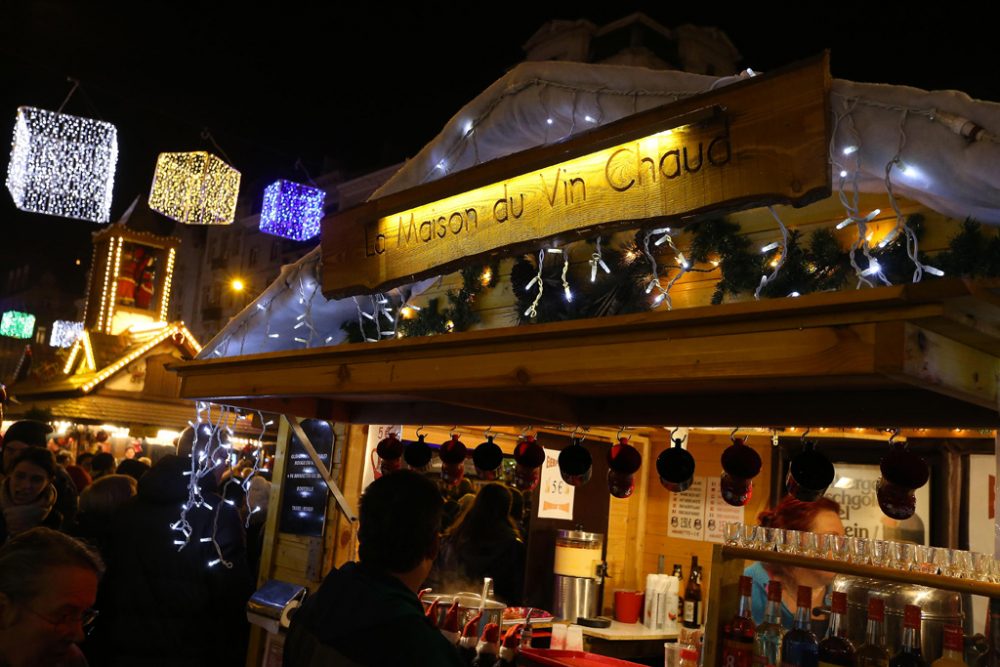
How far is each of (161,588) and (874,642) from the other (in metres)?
3.57

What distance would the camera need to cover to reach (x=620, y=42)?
20141 millimetres

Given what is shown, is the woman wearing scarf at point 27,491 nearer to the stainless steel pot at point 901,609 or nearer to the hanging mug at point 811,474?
the hanging mug at point 811,474

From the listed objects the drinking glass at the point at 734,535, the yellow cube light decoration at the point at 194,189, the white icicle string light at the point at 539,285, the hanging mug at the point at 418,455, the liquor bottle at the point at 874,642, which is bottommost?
the liquor bottle at the point at 874,642

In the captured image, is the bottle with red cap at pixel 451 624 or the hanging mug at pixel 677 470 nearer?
the hanging mug at pixel 677 470

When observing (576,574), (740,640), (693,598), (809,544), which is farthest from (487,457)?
(693,598)

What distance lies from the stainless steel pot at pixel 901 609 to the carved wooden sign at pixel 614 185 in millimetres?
1260

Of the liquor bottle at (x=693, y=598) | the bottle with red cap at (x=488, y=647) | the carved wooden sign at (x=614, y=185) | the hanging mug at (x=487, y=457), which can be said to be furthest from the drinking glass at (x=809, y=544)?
the liquor bottle at (x=693, y=598)

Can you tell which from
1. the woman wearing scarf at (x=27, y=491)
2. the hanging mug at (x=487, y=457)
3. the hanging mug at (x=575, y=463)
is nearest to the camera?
the hanging mug at (x=575, y=463)

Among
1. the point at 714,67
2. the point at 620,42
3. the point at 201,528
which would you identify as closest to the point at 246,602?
the point at 201,528

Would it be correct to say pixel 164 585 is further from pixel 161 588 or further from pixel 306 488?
pixel 306 488

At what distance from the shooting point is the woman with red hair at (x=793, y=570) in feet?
13.6

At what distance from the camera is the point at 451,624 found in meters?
3.80

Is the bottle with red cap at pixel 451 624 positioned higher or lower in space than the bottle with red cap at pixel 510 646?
higher

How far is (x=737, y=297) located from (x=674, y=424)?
2.68 ft
